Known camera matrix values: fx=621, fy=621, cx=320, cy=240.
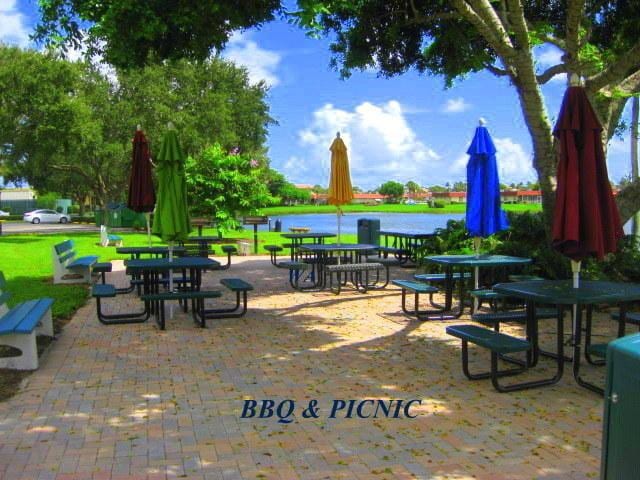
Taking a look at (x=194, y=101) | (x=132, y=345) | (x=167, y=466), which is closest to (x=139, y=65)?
(x=132, y=345)

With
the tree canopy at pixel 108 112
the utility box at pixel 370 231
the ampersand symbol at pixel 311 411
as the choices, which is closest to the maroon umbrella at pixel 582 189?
the ampersand symbol at pixel 311 411

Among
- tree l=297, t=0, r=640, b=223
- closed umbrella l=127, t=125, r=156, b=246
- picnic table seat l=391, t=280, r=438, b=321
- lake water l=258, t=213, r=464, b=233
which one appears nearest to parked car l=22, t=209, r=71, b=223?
lake water l=258, t=213, r=464, b=233

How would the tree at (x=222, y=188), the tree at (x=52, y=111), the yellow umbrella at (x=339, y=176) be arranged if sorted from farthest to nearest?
the tree at (x=52, y=111) < the tree at (x=222, y=188) < the yellow umbrella at (x=339, y=176)

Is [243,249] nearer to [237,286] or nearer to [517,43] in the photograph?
[237,286]

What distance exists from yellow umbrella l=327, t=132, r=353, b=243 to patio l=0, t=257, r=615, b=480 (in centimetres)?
404

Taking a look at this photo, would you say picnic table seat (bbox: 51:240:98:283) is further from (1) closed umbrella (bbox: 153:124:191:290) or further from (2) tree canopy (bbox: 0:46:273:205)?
(2) tree canopy (bbox: 0:46:273:205)

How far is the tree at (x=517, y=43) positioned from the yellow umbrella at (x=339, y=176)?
6.34 ft

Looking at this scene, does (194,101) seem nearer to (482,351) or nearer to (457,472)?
(482,351)

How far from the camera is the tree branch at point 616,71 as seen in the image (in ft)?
25.8

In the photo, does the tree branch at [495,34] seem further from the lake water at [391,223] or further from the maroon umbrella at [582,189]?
the lake water at [391,223]

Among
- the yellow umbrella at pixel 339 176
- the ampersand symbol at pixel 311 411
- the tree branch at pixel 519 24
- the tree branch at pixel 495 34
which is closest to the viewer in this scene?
the ampersand symbol at pixel 311 411

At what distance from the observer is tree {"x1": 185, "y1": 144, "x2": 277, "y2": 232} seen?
19953 mm

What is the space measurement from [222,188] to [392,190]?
9007 cm

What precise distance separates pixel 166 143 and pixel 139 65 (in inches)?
72.6
